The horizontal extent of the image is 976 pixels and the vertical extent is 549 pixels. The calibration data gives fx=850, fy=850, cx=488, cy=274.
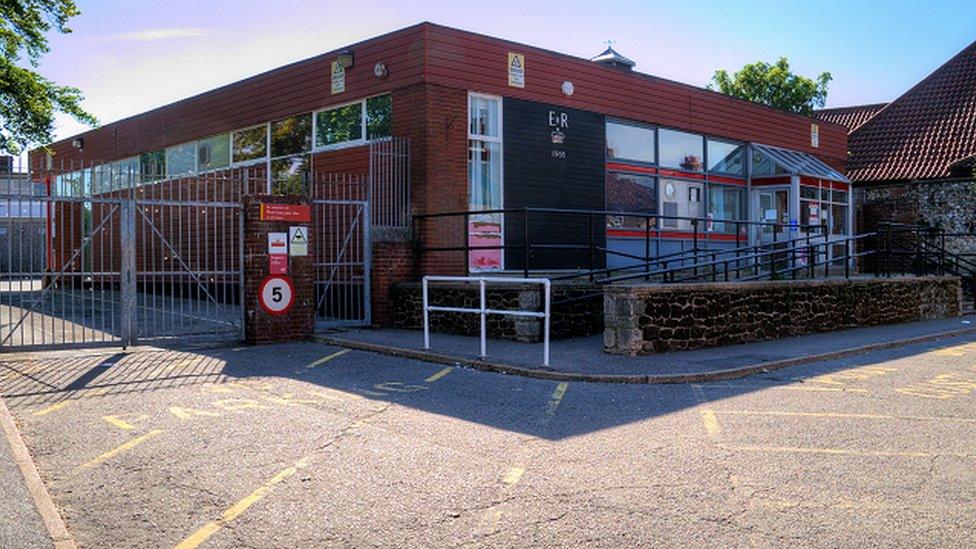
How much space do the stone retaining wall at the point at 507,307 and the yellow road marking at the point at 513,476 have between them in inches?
277

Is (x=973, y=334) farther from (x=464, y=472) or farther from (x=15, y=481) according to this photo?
(x=15, y=481)

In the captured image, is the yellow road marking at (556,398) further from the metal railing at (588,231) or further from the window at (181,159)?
the window at (181,159)

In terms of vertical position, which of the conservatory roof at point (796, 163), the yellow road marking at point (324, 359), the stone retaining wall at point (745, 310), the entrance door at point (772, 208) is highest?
the conservatory roof at point (796, 163)

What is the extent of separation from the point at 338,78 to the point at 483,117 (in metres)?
3.27

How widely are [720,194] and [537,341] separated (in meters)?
11.1

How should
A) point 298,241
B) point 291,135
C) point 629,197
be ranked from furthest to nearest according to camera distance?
1. point 629,197
2. point 291,135
3. point 298,241

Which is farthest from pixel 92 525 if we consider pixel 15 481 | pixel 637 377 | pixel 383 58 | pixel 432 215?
pixel 383 58

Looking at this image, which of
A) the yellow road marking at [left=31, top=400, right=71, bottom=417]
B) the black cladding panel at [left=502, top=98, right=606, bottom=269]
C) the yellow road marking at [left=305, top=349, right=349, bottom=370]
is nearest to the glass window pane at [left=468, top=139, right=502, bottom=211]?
the black cladding panel at [left=502, top=98, right=606, bottom=269]

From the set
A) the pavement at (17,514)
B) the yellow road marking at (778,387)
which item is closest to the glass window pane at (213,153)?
the yellow road marking at (778,387)

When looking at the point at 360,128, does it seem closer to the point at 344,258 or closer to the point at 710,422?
the point at 344,258

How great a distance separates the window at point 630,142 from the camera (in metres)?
19.2

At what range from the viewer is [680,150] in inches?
834

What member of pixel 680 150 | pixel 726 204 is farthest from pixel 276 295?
pixel 726 204

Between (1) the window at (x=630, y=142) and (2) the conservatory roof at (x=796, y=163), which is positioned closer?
(1) the window at (x=630, y=142)
